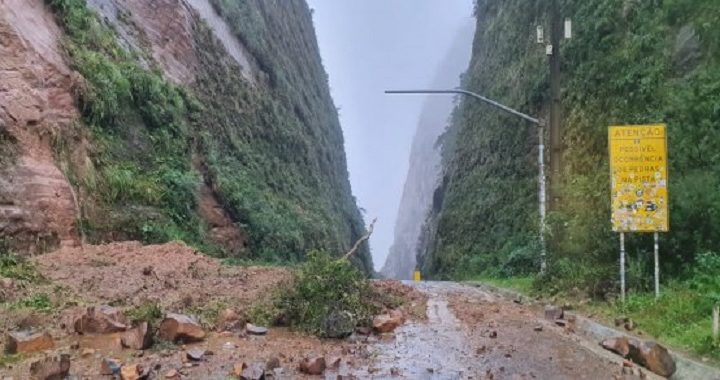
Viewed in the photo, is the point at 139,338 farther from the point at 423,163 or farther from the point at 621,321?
the point at 423,163

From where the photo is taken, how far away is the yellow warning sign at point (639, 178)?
29.7 ft

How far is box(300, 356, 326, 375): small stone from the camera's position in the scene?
5.79 m

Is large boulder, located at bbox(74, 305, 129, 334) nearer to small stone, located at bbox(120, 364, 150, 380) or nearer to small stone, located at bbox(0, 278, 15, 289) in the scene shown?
small stone, located at bbox(120, 364, 150, 380)

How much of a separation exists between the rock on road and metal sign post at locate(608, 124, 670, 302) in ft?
6.00

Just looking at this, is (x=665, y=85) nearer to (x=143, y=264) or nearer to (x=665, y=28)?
(x=665, y=28)

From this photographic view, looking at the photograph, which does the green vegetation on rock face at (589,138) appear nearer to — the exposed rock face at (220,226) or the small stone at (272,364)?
the small stone at (272,364)

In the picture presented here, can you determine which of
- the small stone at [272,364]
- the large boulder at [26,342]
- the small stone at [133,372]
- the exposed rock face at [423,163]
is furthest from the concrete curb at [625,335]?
the exposed rock face at [423,163]

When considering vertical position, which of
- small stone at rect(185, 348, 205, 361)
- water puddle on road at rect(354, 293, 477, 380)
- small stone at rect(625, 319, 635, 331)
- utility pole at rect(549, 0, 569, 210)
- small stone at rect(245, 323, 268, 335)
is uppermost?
utility pole at rect(549, 0, 569, 210)

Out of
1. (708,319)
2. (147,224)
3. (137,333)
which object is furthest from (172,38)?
(708,319)

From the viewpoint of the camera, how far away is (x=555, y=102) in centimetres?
1358

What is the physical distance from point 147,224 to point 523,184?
15.6m

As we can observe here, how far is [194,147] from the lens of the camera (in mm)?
18625

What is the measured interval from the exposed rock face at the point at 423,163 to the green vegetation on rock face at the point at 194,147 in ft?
227

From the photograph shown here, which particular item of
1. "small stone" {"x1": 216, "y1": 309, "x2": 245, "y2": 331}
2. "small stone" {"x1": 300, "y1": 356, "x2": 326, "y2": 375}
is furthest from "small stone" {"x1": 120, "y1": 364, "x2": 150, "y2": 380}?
"small stone" {"x1": 216, "y1": 309, "x2": 245, "y2": 331}
